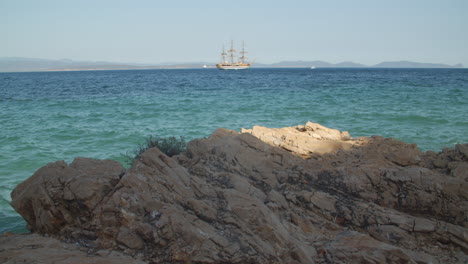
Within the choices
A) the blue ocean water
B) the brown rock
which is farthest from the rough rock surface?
the blue ocean water

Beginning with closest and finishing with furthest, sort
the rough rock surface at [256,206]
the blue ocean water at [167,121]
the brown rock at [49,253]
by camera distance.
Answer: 1. the brown rock at [49,253]
2. the rough rock surface at [256,206]
3. the blue ocean water at [167,121]

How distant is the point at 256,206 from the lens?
12.6 feet

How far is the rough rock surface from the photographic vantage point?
3365 mm

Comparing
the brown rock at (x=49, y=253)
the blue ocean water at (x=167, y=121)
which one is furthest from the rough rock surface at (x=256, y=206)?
the blue ocean water at (x=167, y=121)

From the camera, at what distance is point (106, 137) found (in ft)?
38.2

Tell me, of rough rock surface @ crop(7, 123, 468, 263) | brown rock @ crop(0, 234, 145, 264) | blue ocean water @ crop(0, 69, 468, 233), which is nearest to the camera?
brown rock @ crop(0, 234, 145, 264)

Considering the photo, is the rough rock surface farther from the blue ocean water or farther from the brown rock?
the blue ocean water

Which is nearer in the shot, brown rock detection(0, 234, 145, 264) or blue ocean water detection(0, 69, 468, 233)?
brown rock detection(0, 234, 145, 264)

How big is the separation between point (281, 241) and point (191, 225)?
93cm

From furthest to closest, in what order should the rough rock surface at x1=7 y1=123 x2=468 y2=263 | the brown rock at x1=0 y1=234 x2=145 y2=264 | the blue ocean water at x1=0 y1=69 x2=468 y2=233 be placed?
the blue ocean water at x1=0 y1=69 x2=468 y2=233, the rough rock surface at x1=7 y1=123 x2=468 y2=263, the brown rock at x1=0 y1=234 x2=145 y2=264

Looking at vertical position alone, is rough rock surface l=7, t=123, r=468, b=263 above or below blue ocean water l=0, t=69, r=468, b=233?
above

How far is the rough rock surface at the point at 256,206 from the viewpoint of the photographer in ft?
11.0

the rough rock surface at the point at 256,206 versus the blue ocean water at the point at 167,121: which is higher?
the rough rock surface at the point at 256,206

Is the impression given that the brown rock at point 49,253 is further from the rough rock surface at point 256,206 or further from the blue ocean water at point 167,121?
the blue ocean water at point 167,121
